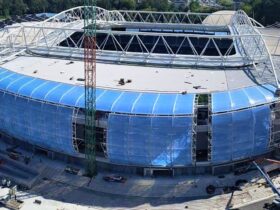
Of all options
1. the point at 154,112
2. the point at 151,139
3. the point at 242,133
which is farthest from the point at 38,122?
the point at 242,133

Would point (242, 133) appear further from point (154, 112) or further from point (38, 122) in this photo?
point (38, 122)

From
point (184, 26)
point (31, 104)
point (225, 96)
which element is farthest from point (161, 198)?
point (184, 26)

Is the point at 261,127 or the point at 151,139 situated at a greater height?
the point at 261,127

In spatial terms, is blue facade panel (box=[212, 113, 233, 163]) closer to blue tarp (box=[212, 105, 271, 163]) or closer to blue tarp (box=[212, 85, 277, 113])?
blue tarp (box=[212, 105, 271, 163])

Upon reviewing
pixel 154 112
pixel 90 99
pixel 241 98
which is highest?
pixel 241 98

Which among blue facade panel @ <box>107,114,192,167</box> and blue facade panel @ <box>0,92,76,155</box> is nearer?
blue facade panel @ <box>107,114,192,167</box>

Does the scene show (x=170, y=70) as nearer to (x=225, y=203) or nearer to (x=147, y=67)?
(x=147, y=67)

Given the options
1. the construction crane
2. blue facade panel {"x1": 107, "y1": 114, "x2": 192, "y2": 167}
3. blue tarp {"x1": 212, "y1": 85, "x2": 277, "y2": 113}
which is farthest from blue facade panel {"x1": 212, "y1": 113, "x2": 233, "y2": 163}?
the construction crane
